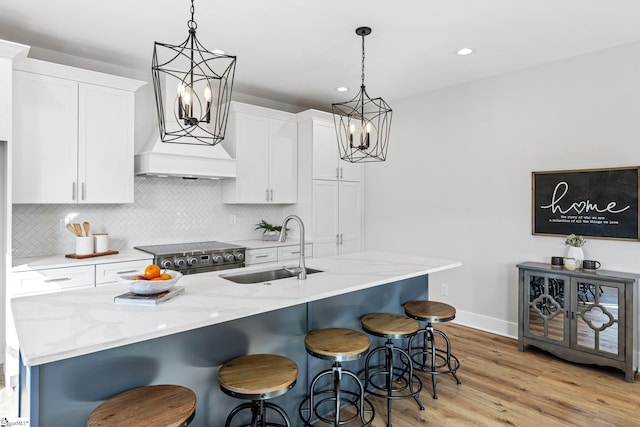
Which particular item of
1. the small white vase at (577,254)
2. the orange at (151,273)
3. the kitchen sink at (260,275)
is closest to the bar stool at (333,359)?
the kitchen sink at (260,275)

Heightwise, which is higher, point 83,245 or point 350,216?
point 350,216

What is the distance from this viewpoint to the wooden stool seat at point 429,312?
8.74ft

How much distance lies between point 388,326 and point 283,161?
2.80m

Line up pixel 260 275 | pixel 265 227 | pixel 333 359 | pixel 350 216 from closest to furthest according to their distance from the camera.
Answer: pixel 333 359, pixel 260 275, pixel 265 227, pixel 350 216

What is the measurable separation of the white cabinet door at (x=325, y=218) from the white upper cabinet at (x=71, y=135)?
2062 millimetres

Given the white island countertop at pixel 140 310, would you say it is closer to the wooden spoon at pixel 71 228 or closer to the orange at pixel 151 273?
the orange at pixel 151 273

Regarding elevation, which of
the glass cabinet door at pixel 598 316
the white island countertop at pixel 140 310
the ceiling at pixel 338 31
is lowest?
the glass cabinet door at pixel 598 316

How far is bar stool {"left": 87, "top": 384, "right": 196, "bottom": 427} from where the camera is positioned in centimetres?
132

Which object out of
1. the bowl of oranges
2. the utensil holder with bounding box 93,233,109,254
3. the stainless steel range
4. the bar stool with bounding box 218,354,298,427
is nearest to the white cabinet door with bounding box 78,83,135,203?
the utensil holder with bounding box 93,233,109,254

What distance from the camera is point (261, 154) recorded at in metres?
4.49

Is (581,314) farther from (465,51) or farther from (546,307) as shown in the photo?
(465,51)

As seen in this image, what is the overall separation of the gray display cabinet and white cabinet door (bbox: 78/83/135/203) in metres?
3.76

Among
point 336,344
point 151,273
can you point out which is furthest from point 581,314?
point 151,273

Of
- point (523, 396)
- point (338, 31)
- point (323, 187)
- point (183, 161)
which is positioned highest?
point (338, 31)
